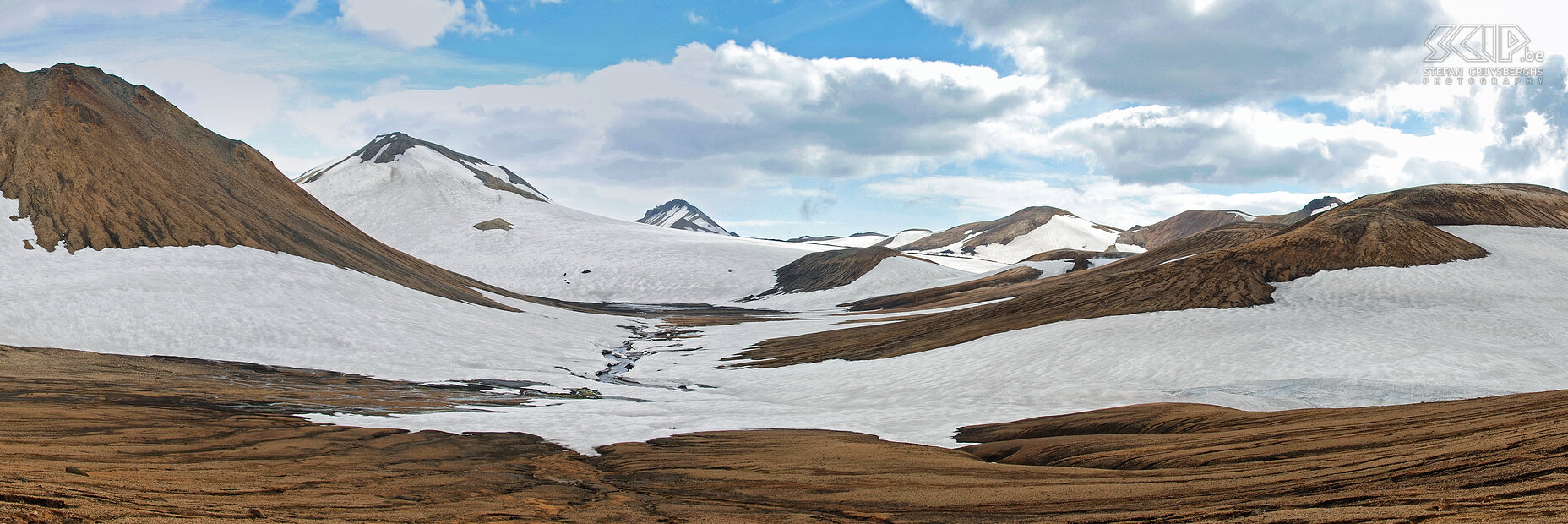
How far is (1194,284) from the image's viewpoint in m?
36.8

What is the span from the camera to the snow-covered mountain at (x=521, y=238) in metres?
116

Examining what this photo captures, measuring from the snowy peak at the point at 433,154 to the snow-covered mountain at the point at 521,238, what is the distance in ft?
1.65

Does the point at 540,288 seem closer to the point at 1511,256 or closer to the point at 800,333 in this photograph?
the point at 800,333

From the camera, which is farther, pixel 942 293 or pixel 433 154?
pixel 433 154

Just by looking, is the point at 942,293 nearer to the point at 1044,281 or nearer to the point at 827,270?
the point at 1044,281

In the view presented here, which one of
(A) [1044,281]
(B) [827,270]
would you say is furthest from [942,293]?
(B) [827,270]

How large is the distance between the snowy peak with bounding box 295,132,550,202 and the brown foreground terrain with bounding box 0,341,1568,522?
513 feet

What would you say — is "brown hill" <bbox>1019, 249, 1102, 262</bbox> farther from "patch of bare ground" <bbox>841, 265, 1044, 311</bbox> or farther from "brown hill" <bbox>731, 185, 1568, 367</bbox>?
"brown hill" <bbox>731, 185, 1568, 367</bbox>

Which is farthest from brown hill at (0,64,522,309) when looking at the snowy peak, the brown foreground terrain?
the snowy peak

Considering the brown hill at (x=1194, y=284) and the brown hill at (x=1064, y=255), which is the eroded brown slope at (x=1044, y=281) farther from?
the brown hill at (x=1064, y=255)

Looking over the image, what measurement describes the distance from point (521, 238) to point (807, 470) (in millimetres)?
129587

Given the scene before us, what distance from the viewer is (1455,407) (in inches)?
560

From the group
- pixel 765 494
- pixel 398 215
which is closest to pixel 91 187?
pixel 765 494

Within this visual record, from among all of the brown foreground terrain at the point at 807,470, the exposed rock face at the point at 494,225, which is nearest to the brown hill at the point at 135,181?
the brown foreground terrain at the point at 807,470
